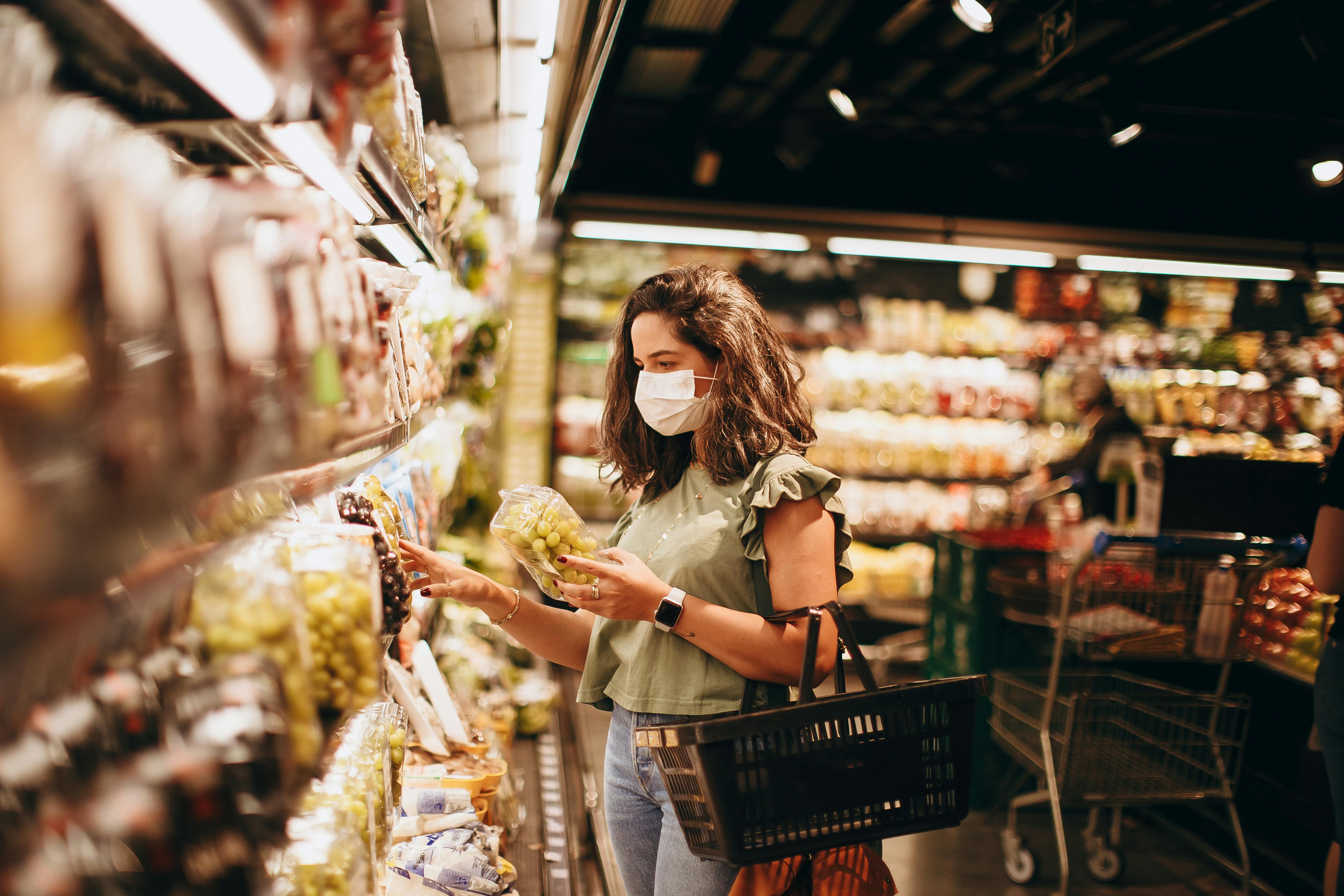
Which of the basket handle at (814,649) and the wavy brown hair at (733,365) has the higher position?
the wavy brown hair at (733,365)

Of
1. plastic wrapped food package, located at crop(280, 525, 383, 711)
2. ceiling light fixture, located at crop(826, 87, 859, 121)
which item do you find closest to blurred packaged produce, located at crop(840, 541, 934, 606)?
ceiling light fixture, located at crop(826, 87, 859, 121)

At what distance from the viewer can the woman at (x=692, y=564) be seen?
1.44 meters

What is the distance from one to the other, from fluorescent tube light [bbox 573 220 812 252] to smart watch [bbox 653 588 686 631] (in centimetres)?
506

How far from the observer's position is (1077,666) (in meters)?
4.01

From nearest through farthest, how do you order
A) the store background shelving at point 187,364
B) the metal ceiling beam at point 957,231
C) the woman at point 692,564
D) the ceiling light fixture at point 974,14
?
the store background shelving at point 187,364, the woman at point 692,564, the ceiling light fixture at point 974,14, the metal ceiling beam at point 957,231

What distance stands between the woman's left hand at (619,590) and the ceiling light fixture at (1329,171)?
5.00 m

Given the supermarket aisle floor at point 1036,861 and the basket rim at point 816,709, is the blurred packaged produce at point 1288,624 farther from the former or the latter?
the basket rim at point 816,709

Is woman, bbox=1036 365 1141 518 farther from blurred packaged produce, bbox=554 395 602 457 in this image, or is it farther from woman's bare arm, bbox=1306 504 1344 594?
blurred packaged produce, bbox=554 395 602 457

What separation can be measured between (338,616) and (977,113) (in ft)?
19.8

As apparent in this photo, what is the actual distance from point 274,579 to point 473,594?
0.87 meters

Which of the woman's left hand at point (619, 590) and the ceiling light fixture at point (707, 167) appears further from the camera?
the ceiling light fixture at point (707, 167)

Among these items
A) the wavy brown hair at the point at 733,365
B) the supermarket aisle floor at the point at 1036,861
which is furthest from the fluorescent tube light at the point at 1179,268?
the wavy brown hair at the point at 733,365

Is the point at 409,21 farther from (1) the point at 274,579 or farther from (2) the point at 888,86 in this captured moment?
(2) the point at 888,86

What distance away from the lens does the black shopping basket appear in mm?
1216
